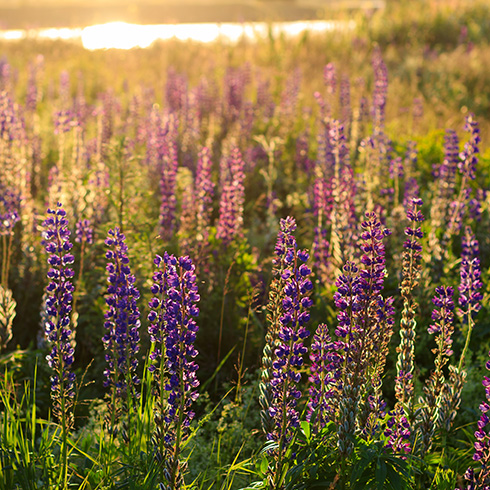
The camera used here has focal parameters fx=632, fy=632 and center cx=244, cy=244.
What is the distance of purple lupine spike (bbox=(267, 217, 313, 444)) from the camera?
8.50 feet

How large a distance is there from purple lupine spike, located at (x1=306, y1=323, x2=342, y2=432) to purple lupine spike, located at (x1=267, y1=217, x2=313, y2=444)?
0.15m

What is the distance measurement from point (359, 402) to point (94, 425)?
177 centimetres

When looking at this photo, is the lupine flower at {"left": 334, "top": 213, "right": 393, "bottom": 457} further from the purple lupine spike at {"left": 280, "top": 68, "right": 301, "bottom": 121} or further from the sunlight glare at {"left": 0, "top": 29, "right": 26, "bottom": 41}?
the sunlight glare at {"left": 0, "top": 29, "right": 26, "bottom": 41}

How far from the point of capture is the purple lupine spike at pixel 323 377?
9.27ft

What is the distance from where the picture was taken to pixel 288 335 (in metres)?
2.62

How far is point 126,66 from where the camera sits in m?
16.5

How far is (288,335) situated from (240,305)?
2.25 metres

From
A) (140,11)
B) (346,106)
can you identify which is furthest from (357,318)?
(140,11)

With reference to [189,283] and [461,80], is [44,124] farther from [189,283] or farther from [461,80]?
[461,80]

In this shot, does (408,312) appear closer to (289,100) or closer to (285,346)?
(285,346)

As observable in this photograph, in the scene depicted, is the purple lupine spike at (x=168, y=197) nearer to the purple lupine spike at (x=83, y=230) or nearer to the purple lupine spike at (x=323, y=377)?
the purple lupine spike at (x=83, y=230)

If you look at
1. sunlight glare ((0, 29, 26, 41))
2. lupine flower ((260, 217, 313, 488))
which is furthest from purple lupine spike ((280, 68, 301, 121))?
sunlight glare ((0, 29, 26, 41))

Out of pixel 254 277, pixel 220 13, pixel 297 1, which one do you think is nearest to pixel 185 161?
pixel 254 277

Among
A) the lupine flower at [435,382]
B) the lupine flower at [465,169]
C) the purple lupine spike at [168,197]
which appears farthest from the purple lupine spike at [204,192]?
the lupine flower at [435,382]
